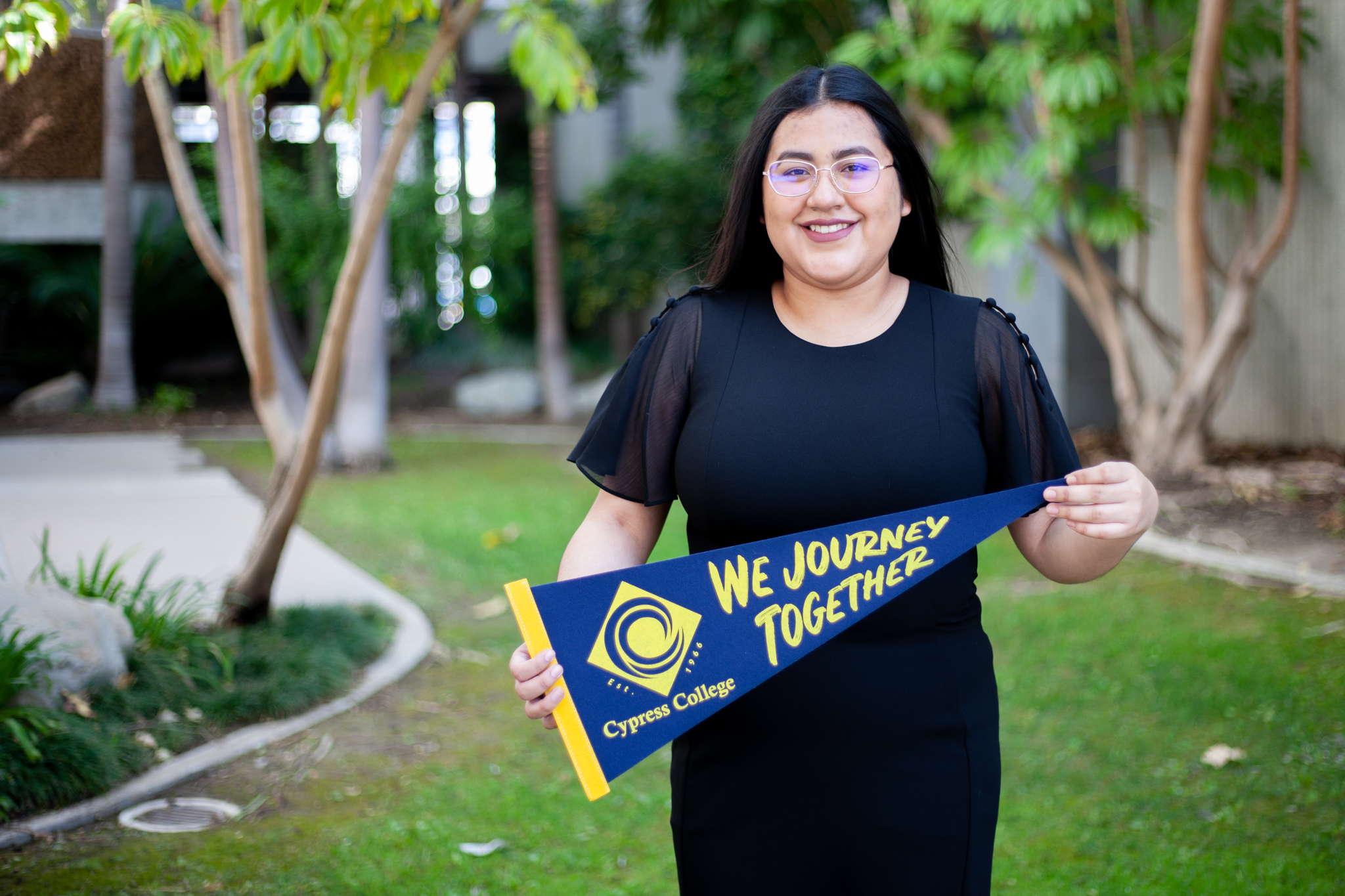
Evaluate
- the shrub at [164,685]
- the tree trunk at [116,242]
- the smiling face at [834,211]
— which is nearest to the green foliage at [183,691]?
the shrub at [164,685]

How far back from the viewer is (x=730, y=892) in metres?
1.77

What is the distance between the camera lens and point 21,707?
11.9ft

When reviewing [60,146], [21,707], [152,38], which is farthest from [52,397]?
[152,38]

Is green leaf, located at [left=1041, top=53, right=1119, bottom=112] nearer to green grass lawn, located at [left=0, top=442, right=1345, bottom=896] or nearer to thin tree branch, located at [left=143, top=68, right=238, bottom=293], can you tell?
green grass lawn, located at [left=0, top=442, right=1345, bottom=896]

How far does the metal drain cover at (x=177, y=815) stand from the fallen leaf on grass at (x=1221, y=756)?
124 inches

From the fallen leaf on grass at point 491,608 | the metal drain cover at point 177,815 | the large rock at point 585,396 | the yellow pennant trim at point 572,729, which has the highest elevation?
the yellow pennant trim at point 572,729

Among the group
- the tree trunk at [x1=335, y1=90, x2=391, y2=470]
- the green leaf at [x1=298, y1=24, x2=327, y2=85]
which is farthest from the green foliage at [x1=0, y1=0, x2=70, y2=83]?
the tree trunk at [x1=335, y1=90, x2=391, y2=470]

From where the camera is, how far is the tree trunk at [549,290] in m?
13.2

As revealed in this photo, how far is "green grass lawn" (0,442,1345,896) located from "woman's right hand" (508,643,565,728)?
5.93 feet

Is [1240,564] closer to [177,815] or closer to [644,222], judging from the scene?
[177,815]

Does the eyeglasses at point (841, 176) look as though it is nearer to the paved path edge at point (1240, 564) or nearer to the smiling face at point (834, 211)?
the smiling face at point (834, 211)

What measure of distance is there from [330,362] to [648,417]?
3.18m

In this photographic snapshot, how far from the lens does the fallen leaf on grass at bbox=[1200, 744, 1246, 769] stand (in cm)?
389

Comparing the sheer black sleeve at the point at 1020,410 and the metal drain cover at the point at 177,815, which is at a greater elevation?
the sheer black sleeve at the point at 1020,410
